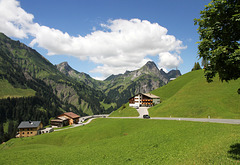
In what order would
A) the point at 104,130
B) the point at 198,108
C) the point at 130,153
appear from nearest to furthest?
the point at 130,153
the point at 104,130
the point at 198,108

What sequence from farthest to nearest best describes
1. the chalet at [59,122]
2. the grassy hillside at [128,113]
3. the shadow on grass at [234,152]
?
1. the chalet at [59,122]
2. the grassy hillside at [128,113]
3. the shadow on grass at [234,152]

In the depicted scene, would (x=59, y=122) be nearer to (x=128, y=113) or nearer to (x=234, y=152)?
(x=128, y=113)

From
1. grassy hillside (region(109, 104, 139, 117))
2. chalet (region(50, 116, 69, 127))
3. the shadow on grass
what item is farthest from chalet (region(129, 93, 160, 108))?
the shadow on grass

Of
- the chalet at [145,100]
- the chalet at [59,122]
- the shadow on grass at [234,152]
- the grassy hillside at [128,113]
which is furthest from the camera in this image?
the chalet at [145,100]

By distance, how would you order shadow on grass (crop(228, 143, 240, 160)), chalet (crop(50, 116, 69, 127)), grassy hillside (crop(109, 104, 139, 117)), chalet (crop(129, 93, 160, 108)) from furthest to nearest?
chalet (crop(129, 93, 160, 108)) < chalet (crop(50, 116, 69, 127)) < grassy hillside (crop(109, 104, 139, 117)) < shadow on grass (crop(228, 143, 240, 160))

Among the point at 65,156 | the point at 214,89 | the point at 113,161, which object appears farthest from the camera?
the point at 214,89

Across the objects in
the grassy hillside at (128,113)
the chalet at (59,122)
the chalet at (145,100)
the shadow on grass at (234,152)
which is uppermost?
the chalet at (145,100)

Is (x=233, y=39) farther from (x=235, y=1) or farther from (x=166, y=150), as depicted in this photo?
(x=166, y=150)

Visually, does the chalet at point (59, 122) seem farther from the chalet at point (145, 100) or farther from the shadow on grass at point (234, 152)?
the shadow on grass at point (234, 152)

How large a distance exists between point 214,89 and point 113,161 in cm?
8296

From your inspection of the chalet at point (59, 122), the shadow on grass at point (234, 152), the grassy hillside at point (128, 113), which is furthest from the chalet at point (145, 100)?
the shadow on grass at point (234, 152)

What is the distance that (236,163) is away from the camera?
43.1 feet

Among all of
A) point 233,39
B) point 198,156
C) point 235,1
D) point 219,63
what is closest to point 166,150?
point 198,156

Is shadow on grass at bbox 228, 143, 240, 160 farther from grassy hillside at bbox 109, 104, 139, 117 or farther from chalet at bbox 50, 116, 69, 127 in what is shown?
chalet at bbox 50, 116, 69, 127
